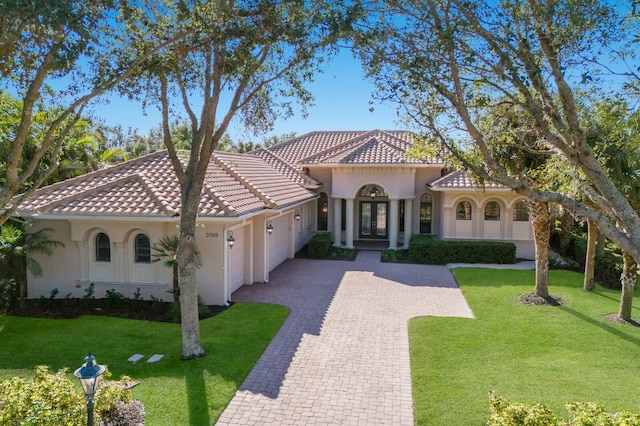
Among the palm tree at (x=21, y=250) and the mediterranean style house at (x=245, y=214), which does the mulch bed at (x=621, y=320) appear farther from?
the palm tree at (x=21, y=250)

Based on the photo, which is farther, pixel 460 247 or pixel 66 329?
pixel 460 247

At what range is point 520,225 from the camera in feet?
82.2

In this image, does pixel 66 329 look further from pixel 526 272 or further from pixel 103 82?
pixel 526 272

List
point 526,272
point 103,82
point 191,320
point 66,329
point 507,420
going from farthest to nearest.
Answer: point 526,272 → point 66,329 → point 191,320 → point 103,82 → point 507,420

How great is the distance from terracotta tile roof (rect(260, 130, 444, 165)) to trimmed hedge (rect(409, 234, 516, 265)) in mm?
4390

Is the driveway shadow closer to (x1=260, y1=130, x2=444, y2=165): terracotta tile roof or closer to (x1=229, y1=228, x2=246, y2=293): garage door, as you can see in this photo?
(x1=229, y1=228, x2=246, y2=293): garage door

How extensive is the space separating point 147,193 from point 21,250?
4.11 m

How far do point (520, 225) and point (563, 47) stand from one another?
61.3ft

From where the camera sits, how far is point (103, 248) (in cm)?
1620

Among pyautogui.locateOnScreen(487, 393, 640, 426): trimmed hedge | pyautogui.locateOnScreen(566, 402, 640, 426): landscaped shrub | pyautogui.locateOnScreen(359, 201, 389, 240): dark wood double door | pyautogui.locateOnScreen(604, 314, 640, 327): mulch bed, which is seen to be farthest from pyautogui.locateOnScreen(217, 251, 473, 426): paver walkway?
pyautogui.locateOnScreen(359, 201, 389, 240): dark wood double door

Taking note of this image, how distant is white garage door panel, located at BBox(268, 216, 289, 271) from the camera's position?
21.2m

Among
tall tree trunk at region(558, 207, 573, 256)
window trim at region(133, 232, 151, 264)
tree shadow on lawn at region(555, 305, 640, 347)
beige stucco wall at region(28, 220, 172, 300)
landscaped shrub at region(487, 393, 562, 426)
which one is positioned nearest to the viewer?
landscaped shrub at region(487, 393, 562, 426)

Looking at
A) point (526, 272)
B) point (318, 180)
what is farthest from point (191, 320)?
point (318, 180)

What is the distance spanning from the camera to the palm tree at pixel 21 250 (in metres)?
14.4
